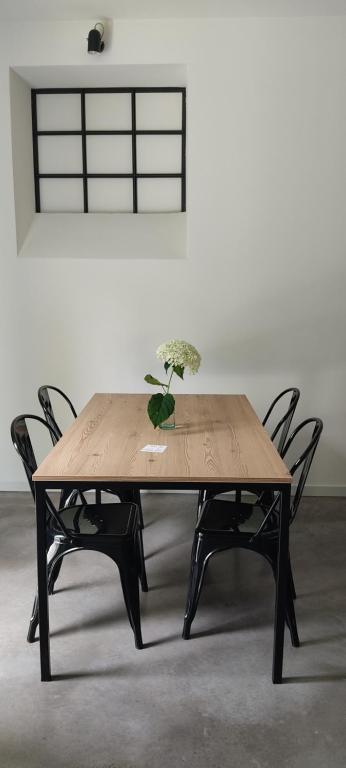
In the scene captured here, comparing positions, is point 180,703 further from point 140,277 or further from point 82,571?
point 140,277

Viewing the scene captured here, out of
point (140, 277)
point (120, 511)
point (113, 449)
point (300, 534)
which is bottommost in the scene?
point (300, 534)

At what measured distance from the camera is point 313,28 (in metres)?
3.52

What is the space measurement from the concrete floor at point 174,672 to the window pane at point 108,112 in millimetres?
2574

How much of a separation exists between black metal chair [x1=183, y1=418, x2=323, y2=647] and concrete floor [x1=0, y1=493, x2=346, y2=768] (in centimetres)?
15

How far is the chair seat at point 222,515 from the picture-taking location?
2.45m

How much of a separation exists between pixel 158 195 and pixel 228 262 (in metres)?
0.68

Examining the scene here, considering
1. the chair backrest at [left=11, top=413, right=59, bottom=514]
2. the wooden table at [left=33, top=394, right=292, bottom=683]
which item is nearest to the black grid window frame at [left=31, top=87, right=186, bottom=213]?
the wooden table at [left=33, top=394, right=292, bottom=683]

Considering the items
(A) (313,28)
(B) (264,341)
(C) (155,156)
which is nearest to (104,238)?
(C) (155,156)

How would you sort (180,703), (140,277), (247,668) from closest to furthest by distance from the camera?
(180,703) < (247,668) < (140,277)

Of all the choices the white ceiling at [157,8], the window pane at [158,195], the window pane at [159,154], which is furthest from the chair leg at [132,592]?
the white ceiling at [157,8]

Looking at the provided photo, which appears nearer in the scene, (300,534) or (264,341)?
(300,534)

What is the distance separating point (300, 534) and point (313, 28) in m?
2.81

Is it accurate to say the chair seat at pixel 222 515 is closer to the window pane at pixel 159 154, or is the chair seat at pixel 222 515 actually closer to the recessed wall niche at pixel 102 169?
the recessed wall niche at pixel 102 169

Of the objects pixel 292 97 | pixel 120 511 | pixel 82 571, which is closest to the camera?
pixel 120 511
